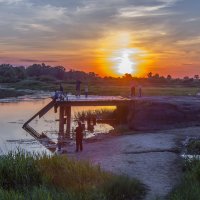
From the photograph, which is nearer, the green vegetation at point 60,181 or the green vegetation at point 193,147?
the green vegetation at point 60,181

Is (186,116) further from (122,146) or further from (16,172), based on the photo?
(16,172)

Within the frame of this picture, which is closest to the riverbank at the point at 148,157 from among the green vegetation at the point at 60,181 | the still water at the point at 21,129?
the green vegetation at the point at 60,181

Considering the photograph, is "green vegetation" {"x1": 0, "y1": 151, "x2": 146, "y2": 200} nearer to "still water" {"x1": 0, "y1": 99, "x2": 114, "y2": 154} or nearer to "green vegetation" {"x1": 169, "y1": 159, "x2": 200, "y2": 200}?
"green vegetation" {"x1": 169, "y1": 159, "x2": 200, "y2": 200}

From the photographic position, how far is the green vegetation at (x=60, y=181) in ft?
46.2

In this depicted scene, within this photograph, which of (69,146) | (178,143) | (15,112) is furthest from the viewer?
(15,112)

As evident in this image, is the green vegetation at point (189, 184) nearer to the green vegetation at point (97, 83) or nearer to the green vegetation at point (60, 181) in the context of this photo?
the green vegetation at point (60, 181)

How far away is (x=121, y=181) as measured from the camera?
1528 cm

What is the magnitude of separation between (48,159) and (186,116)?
22627mm

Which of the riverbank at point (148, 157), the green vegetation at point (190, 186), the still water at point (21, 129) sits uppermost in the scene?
the green vegetation at point (190, 186)

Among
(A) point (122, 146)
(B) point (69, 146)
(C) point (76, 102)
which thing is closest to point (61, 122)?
(C) point (76, 102)

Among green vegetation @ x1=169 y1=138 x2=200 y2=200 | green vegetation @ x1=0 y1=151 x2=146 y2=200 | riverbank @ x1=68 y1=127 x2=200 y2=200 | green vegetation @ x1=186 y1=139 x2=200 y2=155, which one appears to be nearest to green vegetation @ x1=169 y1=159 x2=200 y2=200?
green vegetation @ x1=169 y1=138 x2=200 y2=200

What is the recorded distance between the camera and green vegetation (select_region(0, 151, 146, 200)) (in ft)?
46.2

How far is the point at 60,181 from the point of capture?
1578 centimetres

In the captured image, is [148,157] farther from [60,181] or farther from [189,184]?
[60,181]
